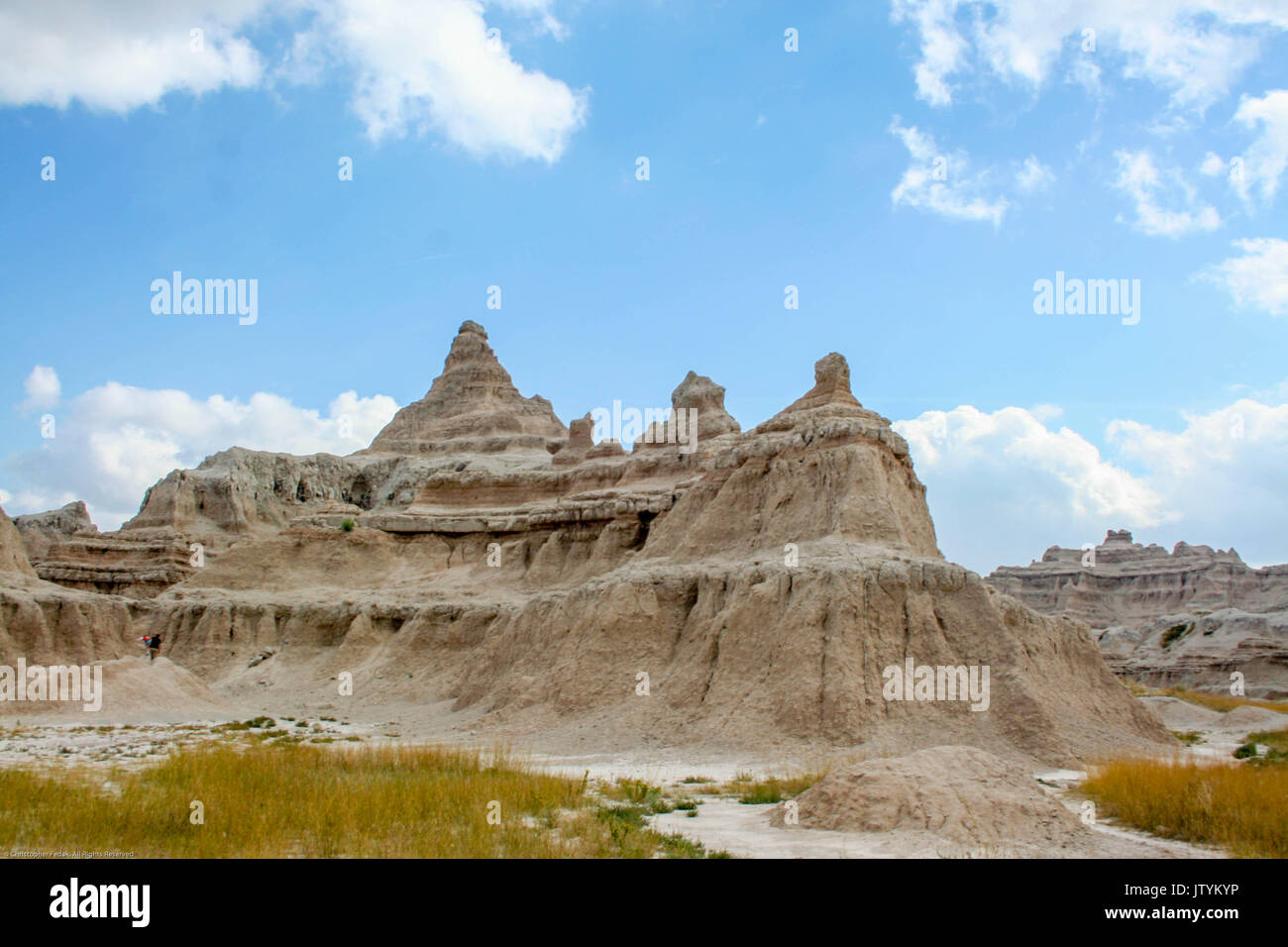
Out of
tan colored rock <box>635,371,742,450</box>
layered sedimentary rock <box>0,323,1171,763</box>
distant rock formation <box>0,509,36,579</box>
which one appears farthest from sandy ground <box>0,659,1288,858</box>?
tan colored rock <box>635,371,742,450</box>

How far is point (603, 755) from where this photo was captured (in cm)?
2225

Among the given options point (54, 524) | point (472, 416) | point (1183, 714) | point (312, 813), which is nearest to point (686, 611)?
point (312, 813)

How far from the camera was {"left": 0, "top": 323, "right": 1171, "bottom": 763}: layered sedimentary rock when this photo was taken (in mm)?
22453

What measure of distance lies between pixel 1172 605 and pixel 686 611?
9803 cm

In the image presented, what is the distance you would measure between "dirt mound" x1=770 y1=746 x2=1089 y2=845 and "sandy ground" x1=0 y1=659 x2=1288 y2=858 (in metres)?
0.22

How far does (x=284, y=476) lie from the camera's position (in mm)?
89438

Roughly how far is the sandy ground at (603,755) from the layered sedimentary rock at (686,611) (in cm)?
152

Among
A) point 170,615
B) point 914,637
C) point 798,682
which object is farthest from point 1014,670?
point 170,615

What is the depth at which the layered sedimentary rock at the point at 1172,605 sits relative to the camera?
65.2m

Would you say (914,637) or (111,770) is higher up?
(914,637)
